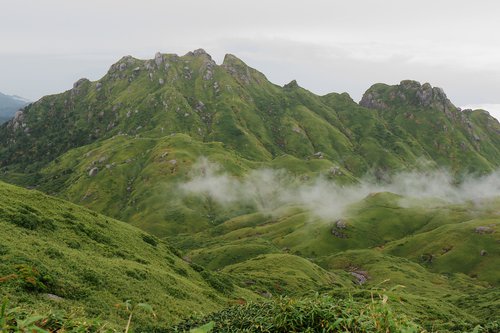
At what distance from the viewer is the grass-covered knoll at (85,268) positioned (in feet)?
96.4

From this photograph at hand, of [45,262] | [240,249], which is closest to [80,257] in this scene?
[45,262]

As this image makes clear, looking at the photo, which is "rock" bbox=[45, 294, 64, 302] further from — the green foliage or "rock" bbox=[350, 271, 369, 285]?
"rock" bbox=[350, 271, 369, 285]

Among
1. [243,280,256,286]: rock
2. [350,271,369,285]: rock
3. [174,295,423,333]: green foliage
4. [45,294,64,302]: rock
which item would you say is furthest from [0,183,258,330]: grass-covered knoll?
[350,271,369,285]: rock

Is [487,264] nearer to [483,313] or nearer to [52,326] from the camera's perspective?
[483,313]

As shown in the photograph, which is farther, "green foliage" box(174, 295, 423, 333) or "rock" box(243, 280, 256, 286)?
"rock" box(243, 280, 256, 286)

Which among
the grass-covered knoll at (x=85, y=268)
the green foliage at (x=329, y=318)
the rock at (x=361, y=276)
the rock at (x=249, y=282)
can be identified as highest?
the green foliage at (x=329, y=318)

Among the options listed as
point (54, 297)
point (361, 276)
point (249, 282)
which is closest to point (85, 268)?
point (54, 297)

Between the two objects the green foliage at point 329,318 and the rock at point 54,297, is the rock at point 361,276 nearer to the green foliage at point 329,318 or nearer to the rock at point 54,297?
the rock at point 54,297

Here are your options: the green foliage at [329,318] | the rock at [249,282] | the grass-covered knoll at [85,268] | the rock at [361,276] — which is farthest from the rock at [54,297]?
the rock at [361,276]

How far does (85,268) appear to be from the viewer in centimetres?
3803

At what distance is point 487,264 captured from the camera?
194m

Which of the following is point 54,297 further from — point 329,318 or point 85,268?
point 329,318

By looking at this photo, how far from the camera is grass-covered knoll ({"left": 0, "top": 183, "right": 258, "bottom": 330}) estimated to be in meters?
29.4

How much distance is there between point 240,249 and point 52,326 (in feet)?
612
